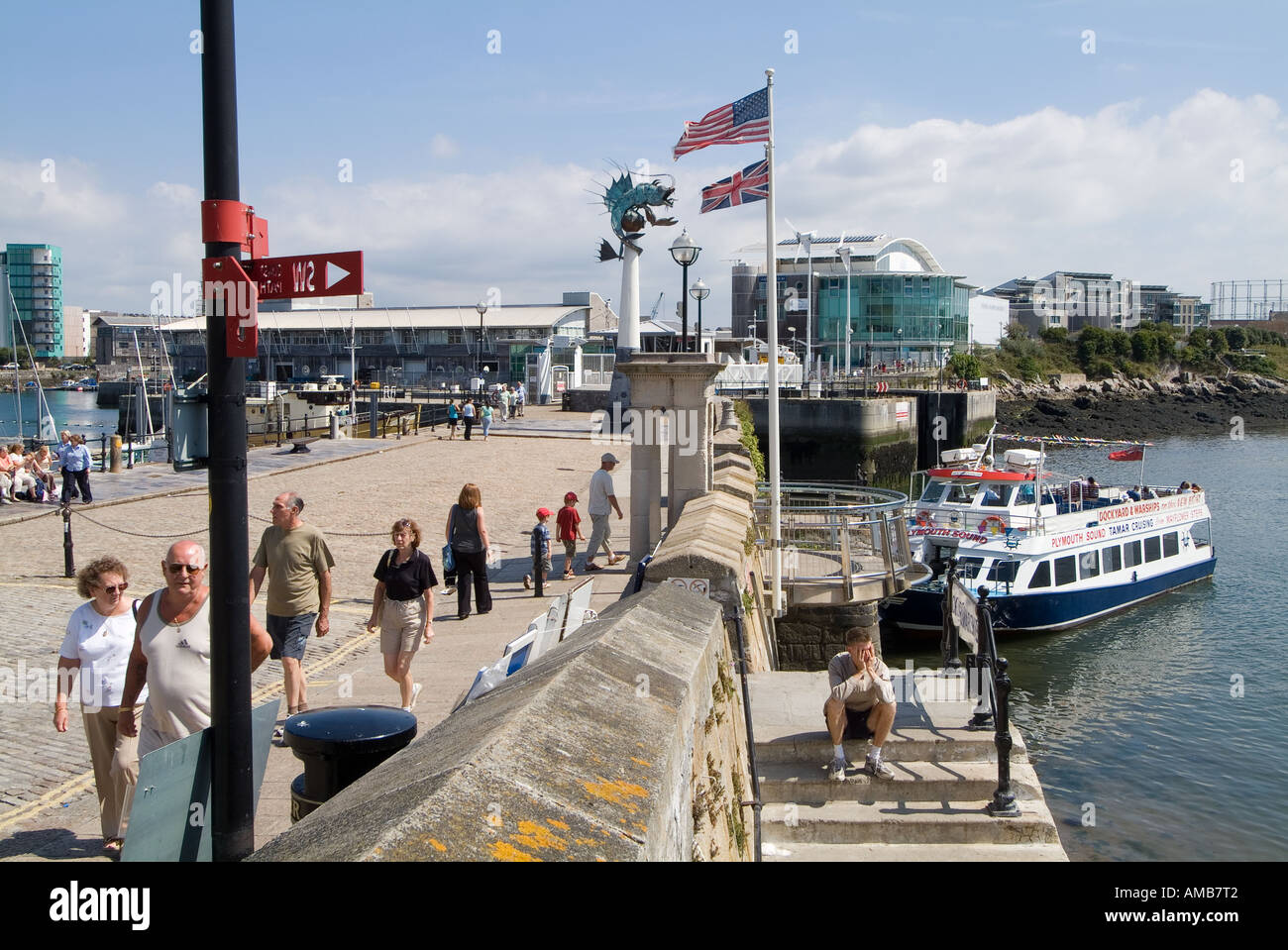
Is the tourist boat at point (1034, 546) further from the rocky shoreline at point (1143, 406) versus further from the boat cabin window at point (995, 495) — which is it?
the rocky shoreline at point (1143, 406)

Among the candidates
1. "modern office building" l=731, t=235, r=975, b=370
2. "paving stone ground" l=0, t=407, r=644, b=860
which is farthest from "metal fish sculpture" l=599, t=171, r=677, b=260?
"modern office building" l=731, t=235, r=975, b=370

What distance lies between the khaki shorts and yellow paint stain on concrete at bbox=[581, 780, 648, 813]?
5.89m

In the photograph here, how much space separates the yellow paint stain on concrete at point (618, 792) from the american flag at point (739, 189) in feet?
36.8

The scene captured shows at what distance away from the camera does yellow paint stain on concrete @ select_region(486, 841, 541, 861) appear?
98.2 inches

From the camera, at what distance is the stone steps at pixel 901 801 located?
7.39m

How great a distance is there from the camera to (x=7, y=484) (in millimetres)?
24266

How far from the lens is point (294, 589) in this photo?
8.22 meters

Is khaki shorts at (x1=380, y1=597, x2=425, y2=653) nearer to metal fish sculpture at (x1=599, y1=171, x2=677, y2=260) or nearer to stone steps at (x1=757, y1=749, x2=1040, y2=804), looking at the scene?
stone steps at (x1=757, y1=749, x2=1040, y2=804)

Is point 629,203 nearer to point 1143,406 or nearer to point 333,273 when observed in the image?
point 333,273

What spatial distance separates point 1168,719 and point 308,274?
18828mm

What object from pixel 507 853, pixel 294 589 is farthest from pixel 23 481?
pixel 507 853

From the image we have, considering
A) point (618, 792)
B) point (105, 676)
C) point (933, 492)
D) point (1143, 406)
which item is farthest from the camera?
point (1143, 406)
